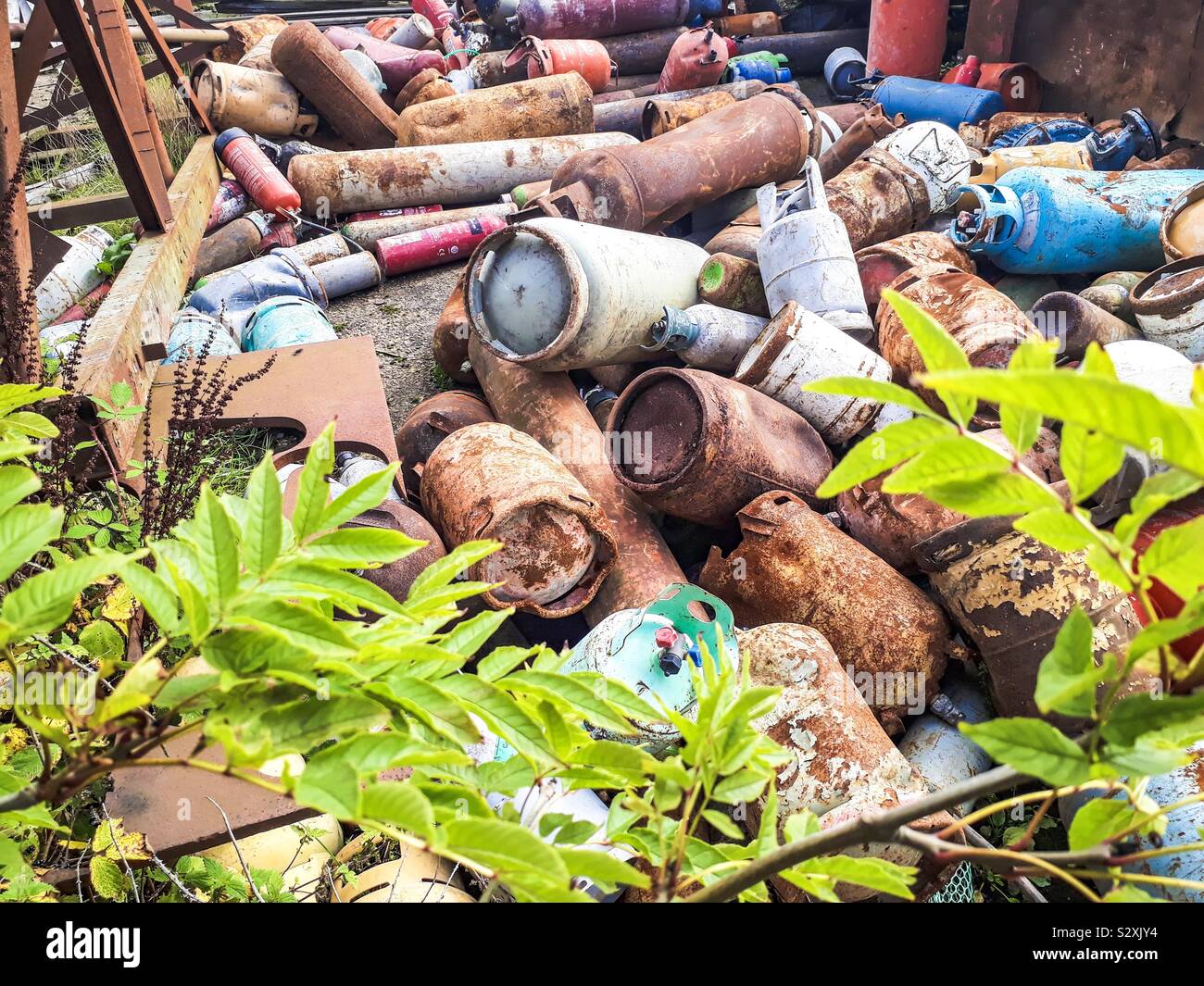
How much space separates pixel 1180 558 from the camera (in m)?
0.53

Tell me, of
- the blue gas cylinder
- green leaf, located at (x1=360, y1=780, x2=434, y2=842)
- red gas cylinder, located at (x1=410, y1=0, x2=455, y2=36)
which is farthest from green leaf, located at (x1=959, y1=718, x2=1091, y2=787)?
red gas cylinder, located at (x1=410, y1=0, x2=455, y2=36)

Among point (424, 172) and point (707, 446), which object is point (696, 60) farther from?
point (707, 446)

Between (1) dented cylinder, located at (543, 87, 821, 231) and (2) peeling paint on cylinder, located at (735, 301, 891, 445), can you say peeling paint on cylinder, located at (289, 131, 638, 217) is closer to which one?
(1) dented cylinder, located at (543, 87, 821, 231)

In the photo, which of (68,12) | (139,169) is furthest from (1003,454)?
(139,169)

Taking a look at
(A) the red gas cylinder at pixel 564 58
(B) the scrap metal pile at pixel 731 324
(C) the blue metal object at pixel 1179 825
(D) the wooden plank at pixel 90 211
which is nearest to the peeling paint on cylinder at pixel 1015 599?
(B) the scrap metal pile at pixel 731 324

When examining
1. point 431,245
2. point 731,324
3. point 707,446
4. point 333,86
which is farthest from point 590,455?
point 333,86

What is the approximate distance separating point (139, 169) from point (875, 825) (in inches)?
160

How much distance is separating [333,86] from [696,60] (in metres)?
2.61

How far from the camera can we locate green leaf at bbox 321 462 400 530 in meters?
0.71

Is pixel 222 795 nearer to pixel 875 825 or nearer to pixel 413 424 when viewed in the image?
pixel 875 825

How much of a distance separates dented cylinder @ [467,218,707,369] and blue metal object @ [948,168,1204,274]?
1527mm

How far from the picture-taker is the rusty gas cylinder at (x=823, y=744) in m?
2.17

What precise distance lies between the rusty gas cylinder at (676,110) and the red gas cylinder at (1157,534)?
383 cm

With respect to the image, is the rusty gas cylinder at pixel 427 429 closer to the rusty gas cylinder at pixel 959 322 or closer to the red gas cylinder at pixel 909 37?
the rusty gas cylinder at pixel 959 322
